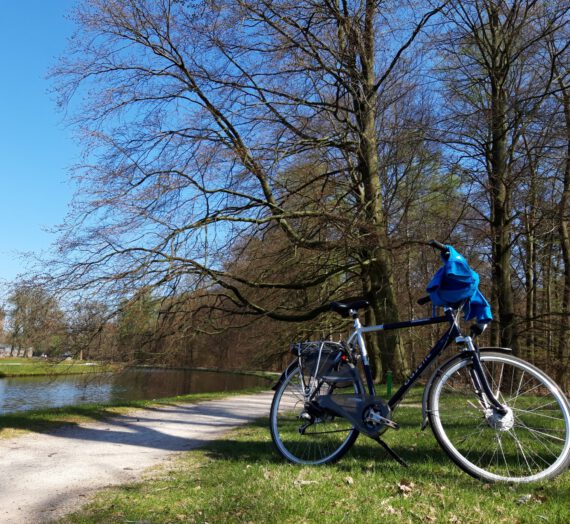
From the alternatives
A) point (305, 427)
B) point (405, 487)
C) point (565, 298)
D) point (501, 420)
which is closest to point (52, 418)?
point (305, 427)

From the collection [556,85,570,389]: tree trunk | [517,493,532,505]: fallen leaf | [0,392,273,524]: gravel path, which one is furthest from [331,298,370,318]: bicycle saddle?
[556,85,570,389]: tree trunk

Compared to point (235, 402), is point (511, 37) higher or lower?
higher

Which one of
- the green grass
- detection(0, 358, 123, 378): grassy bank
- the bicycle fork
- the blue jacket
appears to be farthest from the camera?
detection(0, 358, 123, 378): grassy bank

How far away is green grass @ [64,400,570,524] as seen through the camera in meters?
2.77

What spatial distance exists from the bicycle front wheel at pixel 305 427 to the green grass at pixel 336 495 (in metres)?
0.15

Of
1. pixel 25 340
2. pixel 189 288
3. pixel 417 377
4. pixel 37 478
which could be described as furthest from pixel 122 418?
pixel 417 377

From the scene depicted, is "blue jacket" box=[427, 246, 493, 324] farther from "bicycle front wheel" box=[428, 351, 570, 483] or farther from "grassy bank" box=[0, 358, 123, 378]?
"grassy bank" box=[0, 358, 123, 378]

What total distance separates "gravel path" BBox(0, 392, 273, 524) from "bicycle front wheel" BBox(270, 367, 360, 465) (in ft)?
5.02

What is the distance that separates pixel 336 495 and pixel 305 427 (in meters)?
1.06

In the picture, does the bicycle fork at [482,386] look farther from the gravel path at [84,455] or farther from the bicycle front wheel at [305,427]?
the gravel path at [84,455]

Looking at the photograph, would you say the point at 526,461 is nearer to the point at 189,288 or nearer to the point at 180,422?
the point at 180,422

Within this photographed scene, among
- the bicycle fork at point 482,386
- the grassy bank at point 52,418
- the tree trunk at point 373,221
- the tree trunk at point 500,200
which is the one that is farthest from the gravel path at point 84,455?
the tree trunk at point 500,200

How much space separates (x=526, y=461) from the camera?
3.32m

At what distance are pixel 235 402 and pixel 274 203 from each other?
5.28 m
